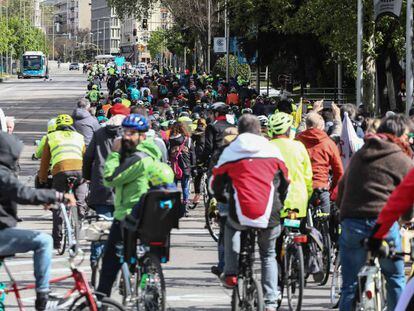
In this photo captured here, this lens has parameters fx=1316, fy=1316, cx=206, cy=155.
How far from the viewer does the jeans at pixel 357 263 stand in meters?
8.84

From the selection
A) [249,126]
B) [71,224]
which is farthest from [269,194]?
[71,224]

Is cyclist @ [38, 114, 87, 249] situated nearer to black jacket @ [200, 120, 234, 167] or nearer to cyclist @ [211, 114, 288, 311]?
black jacket @ [200, 120, 234, 167]

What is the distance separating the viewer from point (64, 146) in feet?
49.7

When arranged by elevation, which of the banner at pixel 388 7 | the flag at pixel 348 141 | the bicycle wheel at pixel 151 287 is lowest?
the bicycle wheel at pixel 151 287

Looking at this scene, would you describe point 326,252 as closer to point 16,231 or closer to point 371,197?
point 371,197

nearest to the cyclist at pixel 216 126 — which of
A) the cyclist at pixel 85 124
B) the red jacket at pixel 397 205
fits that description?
the cyclist at pixel 85 124

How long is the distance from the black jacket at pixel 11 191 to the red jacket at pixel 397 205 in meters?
2.33

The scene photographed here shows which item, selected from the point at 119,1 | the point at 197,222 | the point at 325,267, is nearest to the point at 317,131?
the point at 325,267

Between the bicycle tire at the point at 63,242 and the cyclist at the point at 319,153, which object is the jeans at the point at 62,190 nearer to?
the bicycle tire at the point at 63,242

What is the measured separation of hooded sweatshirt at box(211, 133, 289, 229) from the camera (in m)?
10.0

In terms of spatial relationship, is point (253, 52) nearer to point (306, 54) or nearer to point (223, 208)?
point (306, 54)

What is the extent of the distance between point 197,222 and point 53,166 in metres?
4.55

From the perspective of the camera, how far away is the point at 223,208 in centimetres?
1174

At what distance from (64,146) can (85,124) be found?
377 centimetres
